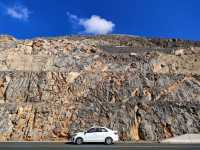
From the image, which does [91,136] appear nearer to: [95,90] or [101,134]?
[101,134]

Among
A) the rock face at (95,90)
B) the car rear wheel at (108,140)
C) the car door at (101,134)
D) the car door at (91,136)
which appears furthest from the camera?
the rock face at (95,90)

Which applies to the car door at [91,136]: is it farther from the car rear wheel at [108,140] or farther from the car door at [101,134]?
the car rear wheel at [108,140]

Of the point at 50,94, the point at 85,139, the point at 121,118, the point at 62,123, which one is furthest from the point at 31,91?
the point at 85,139

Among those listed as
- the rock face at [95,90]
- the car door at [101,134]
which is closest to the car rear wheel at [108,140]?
the car door at [101,134]

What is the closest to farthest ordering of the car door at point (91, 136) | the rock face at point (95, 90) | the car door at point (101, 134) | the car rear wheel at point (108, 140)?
1. the car rear wheel at point (108, 140)
2. the car door at point (101, 134)
3. the car door at point (91, 136)
4. the rock face at point (95, 90)

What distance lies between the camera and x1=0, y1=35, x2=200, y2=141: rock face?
42375 mm

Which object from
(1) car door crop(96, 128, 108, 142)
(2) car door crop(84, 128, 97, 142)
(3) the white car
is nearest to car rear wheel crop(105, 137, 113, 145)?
(3) the white car

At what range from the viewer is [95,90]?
47594 mm

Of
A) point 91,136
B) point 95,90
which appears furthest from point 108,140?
point 95,90

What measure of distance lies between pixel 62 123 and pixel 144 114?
25.5 feet

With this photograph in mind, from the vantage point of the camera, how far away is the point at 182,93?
→ 47219 mm

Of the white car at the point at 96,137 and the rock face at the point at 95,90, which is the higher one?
the rock face at the point at 95,90

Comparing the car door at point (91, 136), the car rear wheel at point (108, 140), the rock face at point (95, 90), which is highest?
the rock face at point (95, 90)

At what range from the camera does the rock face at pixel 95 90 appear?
42375 mm
